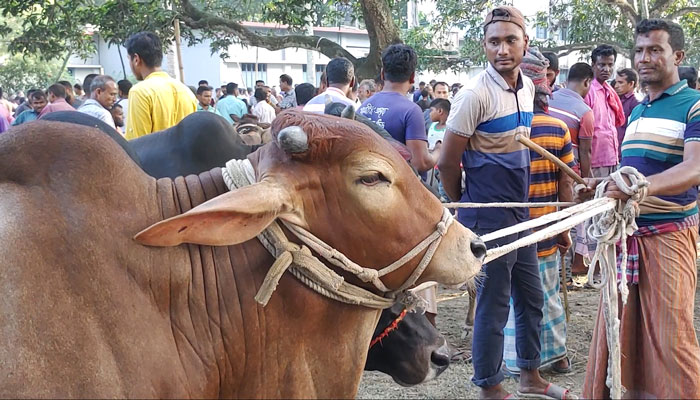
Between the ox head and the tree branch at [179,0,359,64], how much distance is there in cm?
985

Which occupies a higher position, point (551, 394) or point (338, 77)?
point (338, 77)

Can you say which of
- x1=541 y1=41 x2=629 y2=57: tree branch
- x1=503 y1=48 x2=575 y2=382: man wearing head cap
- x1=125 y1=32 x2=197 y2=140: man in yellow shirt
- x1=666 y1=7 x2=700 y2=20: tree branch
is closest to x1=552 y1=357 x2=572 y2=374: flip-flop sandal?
x1=503 y1=48 x2=575 y2=382: man wearing head cap

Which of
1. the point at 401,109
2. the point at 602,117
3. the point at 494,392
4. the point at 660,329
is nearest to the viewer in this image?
the point at 660,329

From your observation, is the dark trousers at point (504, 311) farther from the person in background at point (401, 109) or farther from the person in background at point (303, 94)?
the person in background at point (303, 94)

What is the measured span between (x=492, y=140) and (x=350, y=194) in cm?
211

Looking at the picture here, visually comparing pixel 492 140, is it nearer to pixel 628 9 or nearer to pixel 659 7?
pixel 628 9

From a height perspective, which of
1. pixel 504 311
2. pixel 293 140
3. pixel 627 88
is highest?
pixel 293 140

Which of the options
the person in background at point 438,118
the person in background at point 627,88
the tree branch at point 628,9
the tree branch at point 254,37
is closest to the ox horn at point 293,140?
the person in background at point 438,118

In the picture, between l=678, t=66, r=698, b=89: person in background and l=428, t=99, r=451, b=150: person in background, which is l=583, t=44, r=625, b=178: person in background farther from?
l=428, t=99, r=451, b=150: person in background

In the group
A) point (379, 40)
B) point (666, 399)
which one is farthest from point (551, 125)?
point (379, 40)

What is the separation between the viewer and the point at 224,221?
1.79 m

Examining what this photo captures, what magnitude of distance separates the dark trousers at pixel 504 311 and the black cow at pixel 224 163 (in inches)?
44.1

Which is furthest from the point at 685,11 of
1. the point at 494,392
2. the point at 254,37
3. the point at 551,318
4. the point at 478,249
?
Result: the point at 478,249

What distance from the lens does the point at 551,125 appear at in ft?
15.6
